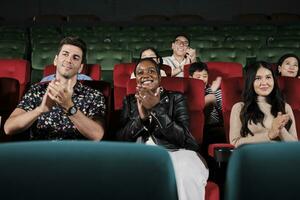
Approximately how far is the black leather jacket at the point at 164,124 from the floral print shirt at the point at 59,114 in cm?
7

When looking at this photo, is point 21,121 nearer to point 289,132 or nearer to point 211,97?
point 289,132

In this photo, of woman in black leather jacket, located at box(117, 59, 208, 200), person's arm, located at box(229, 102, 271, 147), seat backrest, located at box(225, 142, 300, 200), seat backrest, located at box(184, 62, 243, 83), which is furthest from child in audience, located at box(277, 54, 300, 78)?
seat backrest, located at box(225, 142, 300, 200)

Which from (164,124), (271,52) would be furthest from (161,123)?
(271,52)

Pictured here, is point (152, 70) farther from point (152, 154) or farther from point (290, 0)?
point (290, 0)

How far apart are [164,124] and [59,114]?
26 cm

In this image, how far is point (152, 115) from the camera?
1.14 metres

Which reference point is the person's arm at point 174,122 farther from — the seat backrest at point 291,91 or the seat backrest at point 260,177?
the seat backrest at point 260,177

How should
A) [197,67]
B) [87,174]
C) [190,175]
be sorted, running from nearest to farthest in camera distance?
1. [87,174]
2. [190,175]
3. [197,67]

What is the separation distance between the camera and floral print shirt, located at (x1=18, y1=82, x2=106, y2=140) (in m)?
1.17

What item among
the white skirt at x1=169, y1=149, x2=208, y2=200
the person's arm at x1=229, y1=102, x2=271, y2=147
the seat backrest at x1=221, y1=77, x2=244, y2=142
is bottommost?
the white skirt at x1=169, y1=149, x2=208, y2=200

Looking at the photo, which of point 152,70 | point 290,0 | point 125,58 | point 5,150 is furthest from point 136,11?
point 5,150

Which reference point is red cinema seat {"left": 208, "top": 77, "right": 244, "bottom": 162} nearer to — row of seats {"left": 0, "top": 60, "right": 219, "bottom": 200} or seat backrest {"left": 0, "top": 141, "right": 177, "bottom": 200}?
row of seats {"left": 0, "top": 60, "right": 219, "bottom": 200}

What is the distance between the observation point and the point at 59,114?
3.85ft

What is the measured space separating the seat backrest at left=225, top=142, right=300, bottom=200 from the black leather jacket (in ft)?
2.24
